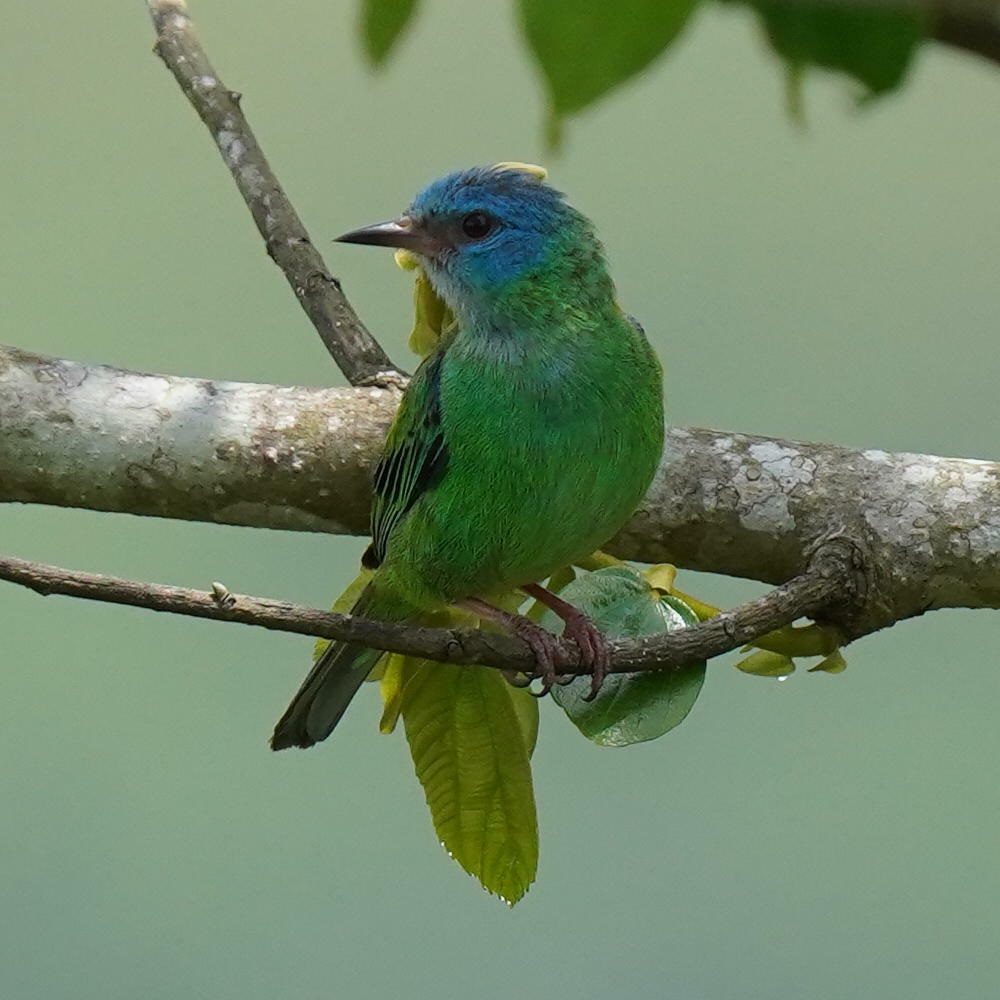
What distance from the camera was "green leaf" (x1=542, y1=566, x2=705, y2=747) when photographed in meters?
2.71

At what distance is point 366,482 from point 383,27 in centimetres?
223

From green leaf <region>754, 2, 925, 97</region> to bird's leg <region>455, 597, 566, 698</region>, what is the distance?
193cm

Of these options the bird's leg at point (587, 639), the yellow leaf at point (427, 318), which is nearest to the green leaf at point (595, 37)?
the bird's leg at point (587, 639)

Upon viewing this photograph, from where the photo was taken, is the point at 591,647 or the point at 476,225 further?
the point at 476,225

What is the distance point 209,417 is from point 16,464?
0.41 meters

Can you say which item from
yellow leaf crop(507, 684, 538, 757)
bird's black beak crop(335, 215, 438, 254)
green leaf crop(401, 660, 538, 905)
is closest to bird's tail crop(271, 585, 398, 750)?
green leaf crop(401, 660, 538, 905)

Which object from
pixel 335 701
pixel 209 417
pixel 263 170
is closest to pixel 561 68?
pixel 209 417

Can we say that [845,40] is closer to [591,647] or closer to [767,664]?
[591,647]

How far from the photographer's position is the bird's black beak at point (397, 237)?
9.69 feet

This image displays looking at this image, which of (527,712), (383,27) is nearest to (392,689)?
(527,712)

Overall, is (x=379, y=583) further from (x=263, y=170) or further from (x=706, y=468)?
(x=263, y=170)

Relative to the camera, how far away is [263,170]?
12.2ft

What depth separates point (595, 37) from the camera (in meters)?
0.79

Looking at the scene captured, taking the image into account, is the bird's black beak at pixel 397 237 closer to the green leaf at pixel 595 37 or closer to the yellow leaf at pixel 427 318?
the yellow leaf at pixel 427 318
